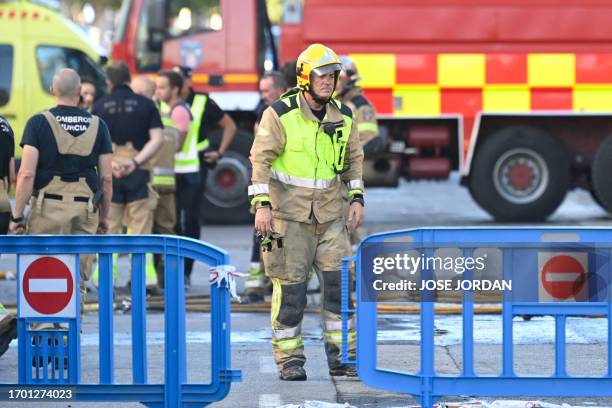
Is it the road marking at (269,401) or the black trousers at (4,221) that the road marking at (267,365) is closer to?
the road marking at (269,401)

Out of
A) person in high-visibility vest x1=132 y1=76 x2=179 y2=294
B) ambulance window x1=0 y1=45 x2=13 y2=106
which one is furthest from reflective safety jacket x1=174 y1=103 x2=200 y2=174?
ambulance window x1=0 y1=45 x2=13 y2=106

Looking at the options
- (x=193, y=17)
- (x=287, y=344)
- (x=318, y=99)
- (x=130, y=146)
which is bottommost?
(x=287, y=344)

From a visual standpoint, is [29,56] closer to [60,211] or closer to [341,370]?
[60,211]

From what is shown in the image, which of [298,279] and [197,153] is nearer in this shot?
[298,279]

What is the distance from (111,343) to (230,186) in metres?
9.35

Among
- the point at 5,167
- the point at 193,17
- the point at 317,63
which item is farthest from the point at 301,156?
the point at 193,17

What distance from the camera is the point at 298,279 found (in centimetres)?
737

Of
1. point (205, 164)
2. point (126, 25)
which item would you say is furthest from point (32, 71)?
point (205, 164)

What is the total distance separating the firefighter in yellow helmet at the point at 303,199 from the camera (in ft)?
23.8

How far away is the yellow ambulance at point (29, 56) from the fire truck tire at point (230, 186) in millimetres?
1557

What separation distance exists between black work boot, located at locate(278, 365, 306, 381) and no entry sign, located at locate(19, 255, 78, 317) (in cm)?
147

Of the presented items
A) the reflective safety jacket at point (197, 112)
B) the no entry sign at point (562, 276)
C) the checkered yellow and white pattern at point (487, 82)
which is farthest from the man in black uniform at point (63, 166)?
the checkered yellow and white pattern at point (487, 82)
